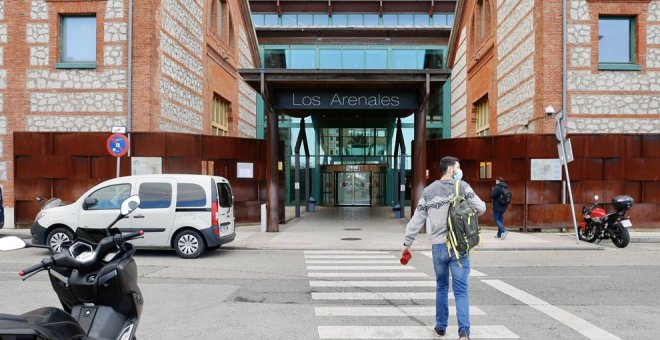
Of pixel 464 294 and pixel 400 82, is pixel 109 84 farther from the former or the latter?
pixel 464 294

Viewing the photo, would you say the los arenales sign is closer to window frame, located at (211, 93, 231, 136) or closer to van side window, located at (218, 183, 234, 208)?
van side window, located at (218, 183, 234, 208)

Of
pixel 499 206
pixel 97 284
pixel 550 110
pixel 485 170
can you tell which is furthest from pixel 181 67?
pixel 97 284

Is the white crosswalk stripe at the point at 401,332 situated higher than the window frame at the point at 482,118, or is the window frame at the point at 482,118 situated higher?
the window frame at the point at 482,118

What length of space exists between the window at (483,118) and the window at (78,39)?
1691cm

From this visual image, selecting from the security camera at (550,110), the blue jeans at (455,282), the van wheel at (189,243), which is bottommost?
the van wheel at (189,243)

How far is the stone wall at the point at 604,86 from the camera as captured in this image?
16.8m

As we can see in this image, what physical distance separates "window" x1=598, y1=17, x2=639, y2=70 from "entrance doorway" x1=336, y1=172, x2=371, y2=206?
16949 millimetres

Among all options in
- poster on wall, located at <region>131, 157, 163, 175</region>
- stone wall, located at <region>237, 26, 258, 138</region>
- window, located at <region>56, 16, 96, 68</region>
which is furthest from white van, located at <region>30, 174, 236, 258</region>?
stone wall, located at <region>237, 26, 258, 138</region>

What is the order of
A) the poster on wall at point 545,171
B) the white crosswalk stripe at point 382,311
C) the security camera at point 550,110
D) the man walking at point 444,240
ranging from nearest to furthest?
the man walking at point 444,240 → the white crosswalk stripe at point 382,311 → the security camera at point 550,110 → the poster on wall at point 545,171

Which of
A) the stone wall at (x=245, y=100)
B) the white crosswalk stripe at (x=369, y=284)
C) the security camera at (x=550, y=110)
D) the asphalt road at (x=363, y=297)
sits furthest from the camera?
the stone wall at (x=245, y=100)

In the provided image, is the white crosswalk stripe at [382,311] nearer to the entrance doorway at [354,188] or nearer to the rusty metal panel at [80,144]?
the rusty metal panel at [80,144]

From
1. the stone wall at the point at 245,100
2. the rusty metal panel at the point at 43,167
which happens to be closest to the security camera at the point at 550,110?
the rusty metal panel at the point at 43,167

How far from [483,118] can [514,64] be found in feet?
19.0

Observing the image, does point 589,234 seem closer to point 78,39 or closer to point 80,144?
point 80,144
